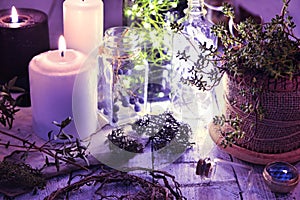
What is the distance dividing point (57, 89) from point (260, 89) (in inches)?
14.1

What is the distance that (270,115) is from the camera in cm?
91

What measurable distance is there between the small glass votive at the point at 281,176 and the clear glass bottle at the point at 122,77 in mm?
295

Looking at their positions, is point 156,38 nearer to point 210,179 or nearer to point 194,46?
point 194,46

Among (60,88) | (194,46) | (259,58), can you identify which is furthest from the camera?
(194,46)

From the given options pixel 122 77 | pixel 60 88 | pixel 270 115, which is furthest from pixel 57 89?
pixel 270 115

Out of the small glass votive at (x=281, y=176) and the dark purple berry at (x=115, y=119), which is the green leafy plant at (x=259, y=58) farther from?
the dark purple berry at (x=115, y=119)

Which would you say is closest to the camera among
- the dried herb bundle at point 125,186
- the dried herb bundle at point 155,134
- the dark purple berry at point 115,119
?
the dried herb bundle at point 125,186

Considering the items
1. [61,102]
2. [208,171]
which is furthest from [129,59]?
[208,171]

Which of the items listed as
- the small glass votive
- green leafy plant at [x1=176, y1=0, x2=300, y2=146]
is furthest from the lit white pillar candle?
the small glass votive

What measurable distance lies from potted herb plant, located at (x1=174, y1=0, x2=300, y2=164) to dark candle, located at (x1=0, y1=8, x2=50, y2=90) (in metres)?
0.32

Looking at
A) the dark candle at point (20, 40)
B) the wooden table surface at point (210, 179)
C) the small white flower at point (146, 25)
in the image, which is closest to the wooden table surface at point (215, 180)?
the wooden table surface at point (210, 179)

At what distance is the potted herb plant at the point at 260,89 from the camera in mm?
873

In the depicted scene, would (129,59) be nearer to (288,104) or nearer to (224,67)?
(224,67)

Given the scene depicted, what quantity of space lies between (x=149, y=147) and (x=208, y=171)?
13 cm
